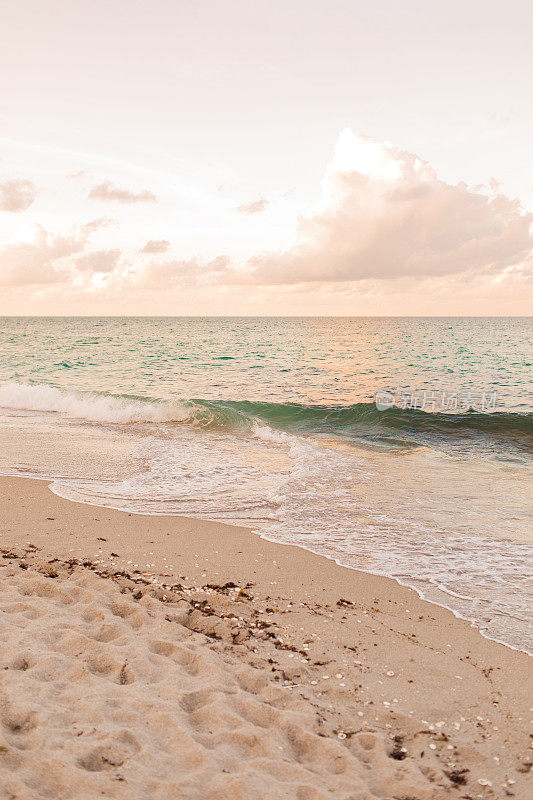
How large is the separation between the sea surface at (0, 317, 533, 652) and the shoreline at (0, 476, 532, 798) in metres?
0.50

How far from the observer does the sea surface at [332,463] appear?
6480 mm

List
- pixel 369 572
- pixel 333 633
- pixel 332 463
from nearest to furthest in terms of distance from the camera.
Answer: pixel 333 633, pixel 369 572, pixel 332 463

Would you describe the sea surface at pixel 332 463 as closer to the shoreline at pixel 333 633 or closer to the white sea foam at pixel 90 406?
the white sea foam at pixel 90 406

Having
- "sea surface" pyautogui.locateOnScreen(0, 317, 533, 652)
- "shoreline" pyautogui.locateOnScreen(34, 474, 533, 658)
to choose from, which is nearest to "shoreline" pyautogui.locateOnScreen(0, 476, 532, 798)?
"shoreline" pyautogui.locateOnScreen(34, 474, 533, 658)

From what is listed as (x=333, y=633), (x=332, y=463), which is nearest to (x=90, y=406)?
(x=332, y=463)

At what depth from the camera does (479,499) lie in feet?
30.2

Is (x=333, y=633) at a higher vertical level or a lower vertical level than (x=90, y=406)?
lower

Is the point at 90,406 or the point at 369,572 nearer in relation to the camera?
the point at 369,572

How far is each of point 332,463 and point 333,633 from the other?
752cm

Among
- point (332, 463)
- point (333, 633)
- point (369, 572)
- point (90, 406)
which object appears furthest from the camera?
point (90, 406)

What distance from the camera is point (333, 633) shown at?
14.9ft

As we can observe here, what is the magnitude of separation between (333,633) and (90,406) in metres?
16.5

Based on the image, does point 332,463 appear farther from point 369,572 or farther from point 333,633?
point 333,633

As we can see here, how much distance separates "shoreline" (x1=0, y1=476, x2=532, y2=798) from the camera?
3291 millimetres
